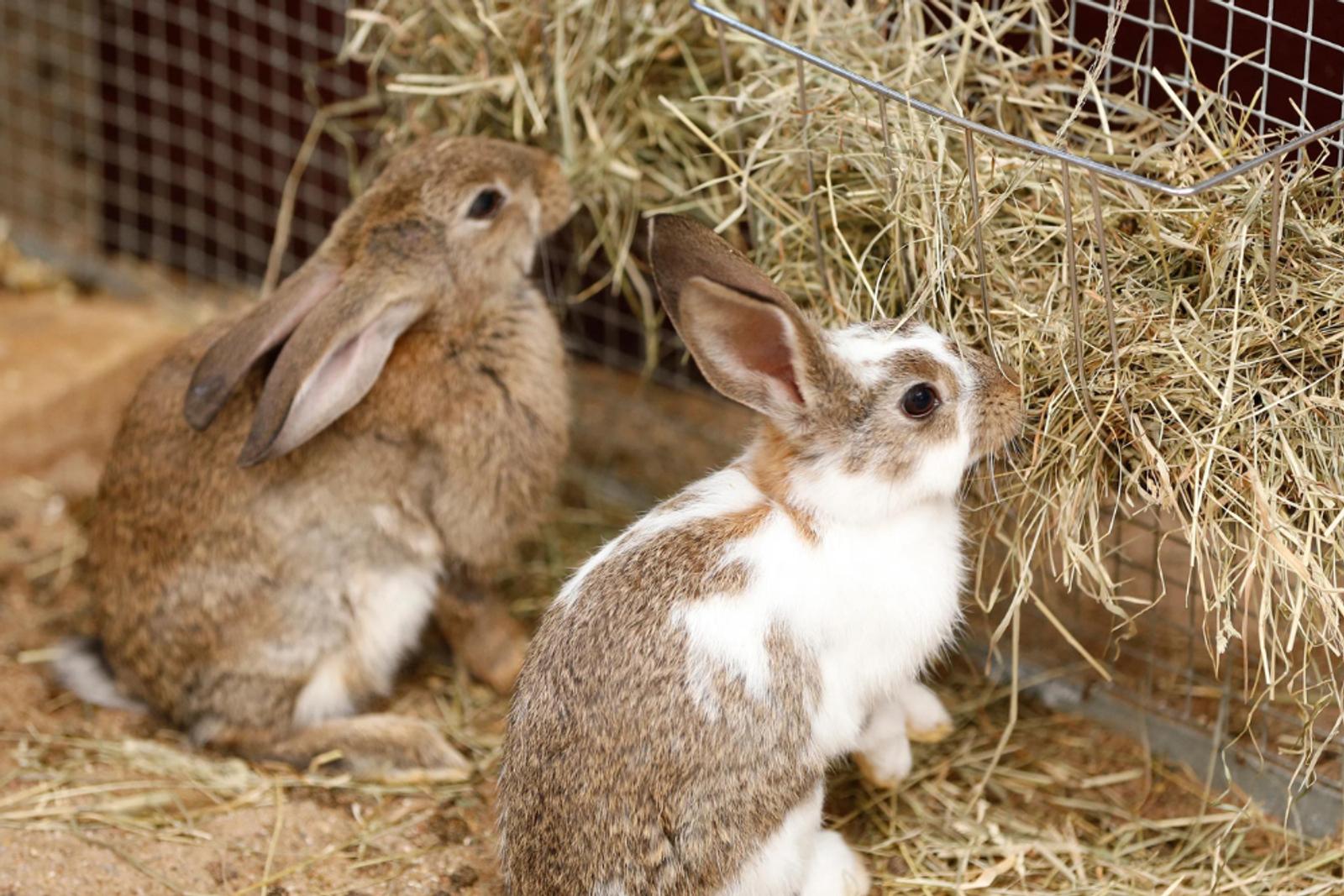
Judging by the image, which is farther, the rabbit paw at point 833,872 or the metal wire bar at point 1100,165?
the rabbit paw at point 833,872

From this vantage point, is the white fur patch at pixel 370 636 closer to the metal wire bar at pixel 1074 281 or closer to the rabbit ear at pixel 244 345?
the rabbit ear at pixel 244 345

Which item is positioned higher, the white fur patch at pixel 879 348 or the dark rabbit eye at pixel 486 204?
the white fur patch at pixel 879 348

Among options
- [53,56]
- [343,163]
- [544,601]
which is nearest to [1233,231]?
[544,601]

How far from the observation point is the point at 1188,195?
298cm

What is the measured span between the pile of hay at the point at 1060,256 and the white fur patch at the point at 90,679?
1.65 m

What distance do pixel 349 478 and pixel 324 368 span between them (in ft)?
1.01

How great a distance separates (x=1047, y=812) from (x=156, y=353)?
3.28m

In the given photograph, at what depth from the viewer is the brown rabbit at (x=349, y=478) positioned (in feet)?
13.4

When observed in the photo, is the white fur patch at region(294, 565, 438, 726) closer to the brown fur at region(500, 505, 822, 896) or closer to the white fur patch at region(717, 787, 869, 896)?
the brown fur at region(500, 505, 822, 896)

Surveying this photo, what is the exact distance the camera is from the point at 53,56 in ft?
20.9

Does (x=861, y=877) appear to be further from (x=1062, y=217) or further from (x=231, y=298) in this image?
(x=231, y=298)

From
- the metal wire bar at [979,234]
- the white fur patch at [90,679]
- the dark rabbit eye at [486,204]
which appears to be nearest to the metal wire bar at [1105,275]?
the metal wire bar at [979,234]

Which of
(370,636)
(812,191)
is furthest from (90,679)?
(812,191)

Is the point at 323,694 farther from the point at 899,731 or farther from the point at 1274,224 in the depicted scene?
the point at 1274,224
